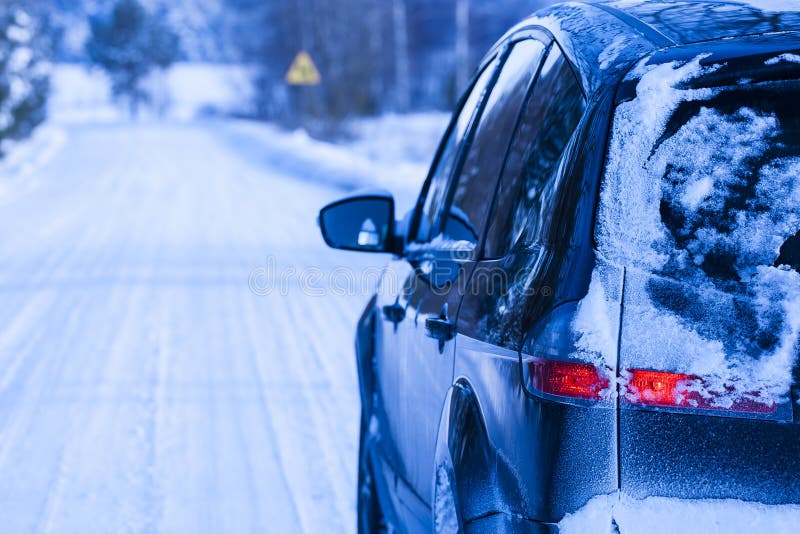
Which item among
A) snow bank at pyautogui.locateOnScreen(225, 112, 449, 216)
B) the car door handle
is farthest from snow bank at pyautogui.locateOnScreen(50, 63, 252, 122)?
the car door handle

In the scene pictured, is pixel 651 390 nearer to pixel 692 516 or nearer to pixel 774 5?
pixel 692 516

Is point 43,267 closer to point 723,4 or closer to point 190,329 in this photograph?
point 190,329

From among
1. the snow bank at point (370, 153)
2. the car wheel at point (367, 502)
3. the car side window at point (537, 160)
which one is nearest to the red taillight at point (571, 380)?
the car side window at point (537, 160)

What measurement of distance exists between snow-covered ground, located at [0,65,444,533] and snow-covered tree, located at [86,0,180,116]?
79299 mm

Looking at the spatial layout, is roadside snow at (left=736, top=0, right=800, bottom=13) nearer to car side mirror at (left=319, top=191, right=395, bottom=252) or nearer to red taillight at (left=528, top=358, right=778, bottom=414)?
red taillight at (left=528, top=358, right=778, bottom=414)

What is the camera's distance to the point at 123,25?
303 ft

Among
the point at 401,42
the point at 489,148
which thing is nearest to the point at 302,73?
the point at 489,148

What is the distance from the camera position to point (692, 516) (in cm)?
161

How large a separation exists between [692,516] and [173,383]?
496 centimetres

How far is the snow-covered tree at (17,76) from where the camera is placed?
29.8 m

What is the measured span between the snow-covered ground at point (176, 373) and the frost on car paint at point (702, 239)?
103 inches

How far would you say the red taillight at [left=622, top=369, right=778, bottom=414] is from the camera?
1615 mm

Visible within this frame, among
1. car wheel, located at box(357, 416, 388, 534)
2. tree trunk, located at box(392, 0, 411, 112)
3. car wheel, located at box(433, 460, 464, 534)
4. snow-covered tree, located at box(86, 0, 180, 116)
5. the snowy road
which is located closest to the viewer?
car wheel, located at box(433, 460, 464, 534)

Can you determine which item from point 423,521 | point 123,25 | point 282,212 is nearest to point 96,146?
point 282,212
